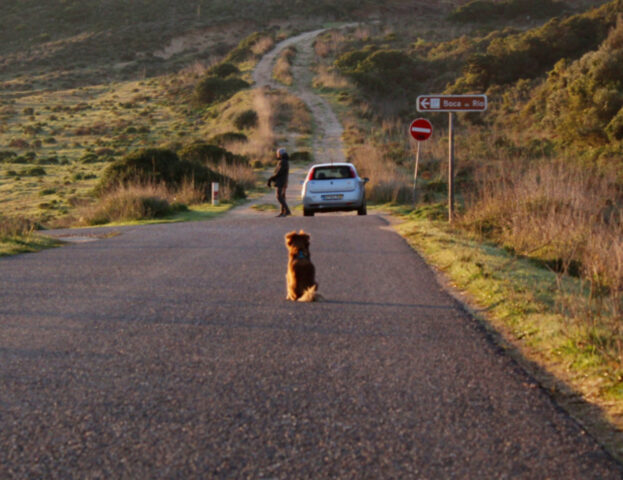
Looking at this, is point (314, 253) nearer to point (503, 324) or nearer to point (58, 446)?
point (503, 324)

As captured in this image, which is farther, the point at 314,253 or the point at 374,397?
the point at 314,253

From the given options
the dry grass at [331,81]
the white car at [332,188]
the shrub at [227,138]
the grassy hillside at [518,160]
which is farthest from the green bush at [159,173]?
the dry grass at [331,81]

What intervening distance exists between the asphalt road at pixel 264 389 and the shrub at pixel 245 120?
42464 mm

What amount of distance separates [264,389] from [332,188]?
52.1 ft

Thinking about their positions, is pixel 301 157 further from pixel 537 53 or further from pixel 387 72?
pixel 537 53

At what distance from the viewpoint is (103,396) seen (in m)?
4.46

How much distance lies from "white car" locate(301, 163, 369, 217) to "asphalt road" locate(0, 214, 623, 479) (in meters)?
11.5

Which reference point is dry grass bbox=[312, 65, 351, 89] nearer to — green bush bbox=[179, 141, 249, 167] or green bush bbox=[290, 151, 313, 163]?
green bush bbox=[290, 151, 313, 163]

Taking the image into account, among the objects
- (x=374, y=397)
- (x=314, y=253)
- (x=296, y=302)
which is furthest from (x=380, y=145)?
(x=374, y=397)

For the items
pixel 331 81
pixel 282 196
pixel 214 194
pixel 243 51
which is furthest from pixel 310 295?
pixel 243 51

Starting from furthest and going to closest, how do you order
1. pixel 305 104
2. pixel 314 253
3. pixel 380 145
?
1. pixel 305 104
2. pixel 380 145
3. pixel 314 253

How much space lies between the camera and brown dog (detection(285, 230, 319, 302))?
24.4ft

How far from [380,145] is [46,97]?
136ft

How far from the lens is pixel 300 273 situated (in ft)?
24.4
